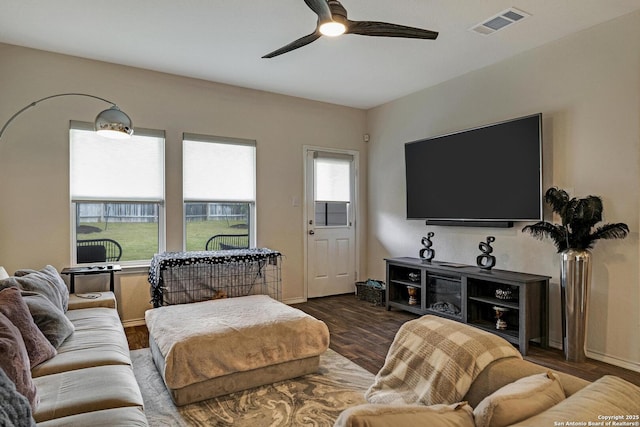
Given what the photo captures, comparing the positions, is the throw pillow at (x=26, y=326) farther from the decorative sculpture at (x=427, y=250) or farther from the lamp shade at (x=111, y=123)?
the decorative sculpture at (x=427, y=250)

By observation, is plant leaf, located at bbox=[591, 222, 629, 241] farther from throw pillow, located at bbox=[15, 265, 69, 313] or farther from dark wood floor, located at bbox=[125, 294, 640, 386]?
throw pillow, located at bbox=[15, 265, 69, 313]

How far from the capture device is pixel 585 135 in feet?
11.0

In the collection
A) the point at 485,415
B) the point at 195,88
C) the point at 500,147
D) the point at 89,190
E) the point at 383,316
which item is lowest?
the point at 383,316

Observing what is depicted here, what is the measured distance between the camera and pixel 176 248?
4.48 metres

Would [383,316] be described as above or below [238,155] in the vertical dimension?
below

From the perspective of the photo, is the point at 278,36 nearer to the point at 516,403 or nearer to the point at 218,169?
the point at 218,169

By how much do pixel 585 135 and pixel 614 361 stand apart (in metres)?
Answer: 1.90

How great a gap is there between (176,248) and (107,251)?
700mm

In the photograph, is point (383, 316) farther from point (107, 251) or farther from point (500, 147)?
point (107, 251)

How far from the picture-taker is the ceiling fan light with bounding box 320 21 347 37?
220cm

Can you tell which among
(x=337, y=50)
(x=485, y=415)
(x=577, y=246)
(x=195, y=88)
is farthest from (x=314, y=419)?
(x=195, y=88)

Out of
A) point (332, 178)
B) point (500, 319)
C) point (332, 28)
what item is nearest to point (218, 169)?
point (332, 178)

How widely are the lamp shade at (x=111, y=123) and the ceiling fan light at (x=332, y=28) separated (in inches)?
83.0

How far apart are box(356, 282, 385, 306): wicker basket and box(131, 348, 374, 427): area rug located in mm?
2198
